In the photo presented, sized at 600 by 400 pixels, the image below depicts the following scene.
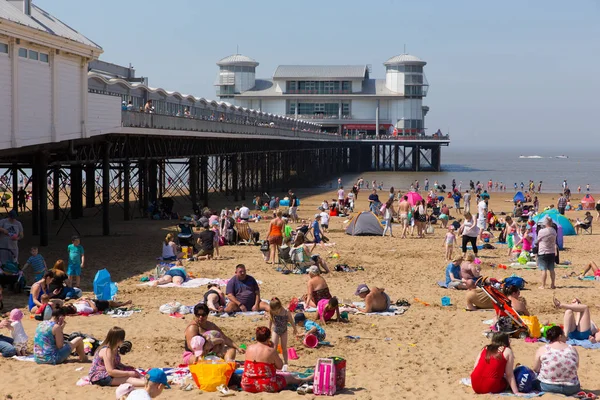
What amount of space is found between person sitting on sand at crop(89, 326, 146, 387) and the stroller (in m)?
4.69

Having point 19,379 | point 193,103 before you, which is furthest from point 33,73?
point 193,103

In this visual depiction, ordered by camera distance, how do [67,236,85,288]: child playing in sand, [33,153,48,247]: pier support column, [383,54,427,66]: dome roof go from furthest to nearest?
[383,54,427,66]: dome roof
[33,153,48,247]: pier support column
[67,236,85,288]: child playing in sand

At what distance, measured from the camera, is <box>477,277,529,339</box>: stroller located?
1112 centimetres

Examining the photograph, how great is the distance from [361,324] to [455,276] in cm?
371

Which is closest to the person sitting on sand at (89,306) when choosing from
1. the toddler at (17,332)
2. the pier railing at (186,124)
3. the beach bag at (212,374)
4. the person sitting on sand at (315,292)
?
the toddler at (17,332)

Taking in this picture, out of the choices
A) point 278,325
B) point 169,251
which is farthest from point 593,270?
point 278,325

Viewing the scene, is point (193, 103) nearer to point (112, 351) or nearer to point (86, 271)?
point (86, 271)

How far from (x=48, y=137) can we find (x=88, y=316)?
25.6 feet

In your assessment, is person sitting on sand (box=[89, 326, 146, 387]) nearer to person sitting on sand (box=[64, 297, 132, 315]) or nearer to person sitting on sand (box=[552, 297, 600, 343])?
person sitting on sand (box=[64, 297, 132, 315])

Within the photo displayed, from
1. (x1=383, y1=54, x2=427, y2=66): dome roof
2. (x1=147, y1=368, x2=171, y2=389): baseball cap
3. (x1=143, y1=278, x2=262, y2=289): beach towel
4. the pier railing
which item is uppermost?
(x1=383, y1=54, x2=427, y2=66): dome roof

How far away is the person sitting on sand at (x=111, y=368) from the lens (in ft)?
28.2

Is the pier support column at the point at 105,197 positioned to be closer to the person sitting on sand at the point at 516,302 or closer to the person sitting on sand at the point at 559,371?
the person sitting on sand at the point at 516,302

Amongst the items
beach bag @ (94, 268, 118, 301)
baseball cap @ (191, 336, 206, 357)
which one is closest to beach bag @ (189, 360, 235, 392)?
baseball cap @ (191, 336, 206, 357)

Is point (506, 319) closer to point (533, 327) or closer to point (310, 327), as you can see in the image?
point (533, 327)
